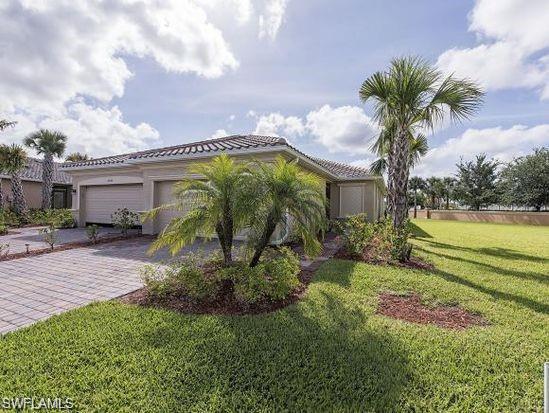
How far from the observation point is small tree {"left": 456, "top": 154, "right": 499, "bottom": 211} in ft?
135

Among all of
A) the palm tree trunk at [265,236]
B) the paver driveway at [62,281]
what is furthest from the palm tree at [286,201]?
the paver driveway at [62,281]

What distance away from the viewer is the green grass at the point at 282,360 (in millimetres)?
2771

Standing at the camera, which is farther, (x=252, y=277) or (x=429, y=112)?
(x=429, y=112)

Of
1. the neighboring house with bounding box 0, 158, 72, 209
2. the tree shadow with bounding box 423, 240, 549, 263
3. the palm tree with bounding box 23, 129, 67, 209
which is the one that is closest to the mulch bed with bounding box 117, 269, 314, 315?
the tree shadow with bounding box 423, 240, 549, 263

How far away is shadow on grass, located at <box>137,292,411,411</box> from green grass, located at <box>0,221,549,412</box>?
1cm

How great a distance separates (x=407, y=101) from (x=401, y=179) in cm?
260

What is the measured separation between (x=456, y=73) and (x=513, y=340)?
325 inches

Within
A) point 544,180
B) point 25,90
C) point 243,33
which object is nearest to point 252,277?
point 243,33

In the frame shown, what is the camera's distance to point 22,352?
3475 millimetres

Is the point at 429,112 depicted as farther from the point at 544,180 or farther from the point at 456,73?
the point at 544,180

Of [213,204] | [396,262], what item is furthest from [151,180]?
[396,262]

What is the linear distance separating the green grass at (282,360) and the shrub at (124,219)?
32.7 feet

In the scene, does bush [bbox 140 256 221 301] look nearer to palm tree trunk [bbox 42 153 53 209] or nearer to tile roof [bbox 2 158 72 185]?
tile roof [bbox 2 158 72 185]

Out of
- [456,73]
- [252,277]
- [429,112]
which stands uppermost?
[456,73]
